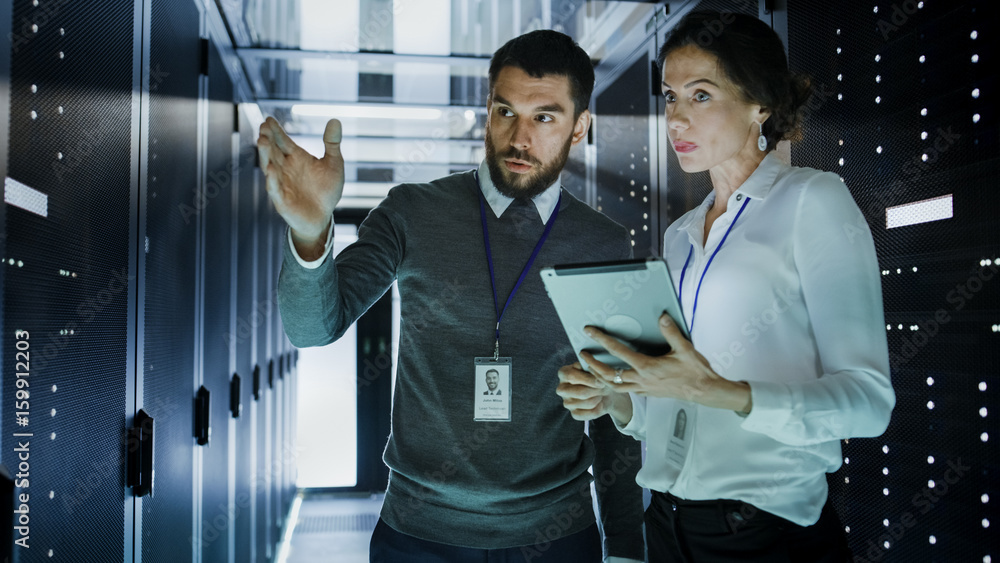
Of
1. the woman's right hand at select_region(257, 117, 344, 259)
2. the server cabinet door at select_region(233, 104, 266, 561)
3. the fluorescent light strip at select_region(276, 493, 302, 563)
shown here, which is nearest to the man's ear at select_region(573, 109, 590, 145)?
the woman's right hand at select_region(257, 117, 344, 259)

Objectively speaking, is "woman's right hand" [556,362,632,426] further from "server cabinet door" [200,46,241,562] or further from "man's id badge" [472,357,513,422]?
"server cabinet door" [200,46,241,562]

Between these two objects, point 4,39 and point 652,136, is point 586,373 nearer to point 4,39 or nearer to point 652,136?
point 4,39

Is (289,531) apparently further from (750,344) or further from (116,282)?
(750,344)

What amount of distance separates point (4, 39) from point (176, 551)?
164 cm

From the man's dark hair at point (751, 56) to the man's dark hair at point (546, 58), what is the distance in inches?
14.5

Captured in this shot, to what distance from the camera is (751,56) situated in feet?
4.41

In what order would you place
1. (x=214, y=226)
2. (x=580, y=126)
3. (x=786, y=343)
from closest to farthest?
(x=786, y=343), (x=580, y=126), (x=214, y=226)

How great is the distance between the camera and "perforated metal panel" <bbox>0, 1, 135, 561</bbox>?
1113mm

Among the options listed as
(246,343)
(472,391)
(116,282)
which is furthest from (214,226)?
(472,391)

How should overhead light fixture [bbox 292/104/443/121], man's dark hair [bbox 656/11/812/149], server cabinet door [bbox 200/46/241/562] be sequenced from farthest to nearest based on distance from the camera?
overhead light fixture [bbox 292/104/443/121], server cabinet door [bbox 200/46/241/562], man's dark hair [bbox 656/11/812/149]

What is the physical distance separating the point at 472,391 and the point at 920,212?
0.98m

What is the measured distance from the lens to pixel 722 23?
1357 mm

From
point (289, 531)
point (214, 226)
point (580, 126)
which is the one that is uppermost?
point (580, 126)

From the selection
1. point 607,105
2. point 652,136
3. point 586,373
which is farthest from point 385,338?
point 586,373
